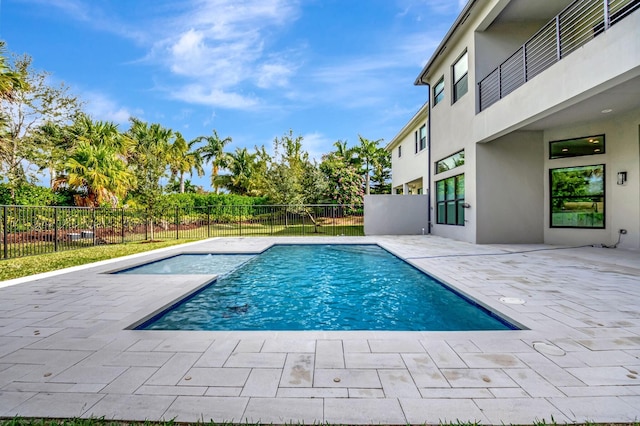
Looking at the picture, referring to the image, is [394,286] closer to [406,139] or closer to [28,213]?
[28,213]

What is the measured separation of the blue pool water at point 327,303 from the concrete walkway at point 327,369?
15.4 inches

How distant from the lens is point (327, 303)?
468 cm

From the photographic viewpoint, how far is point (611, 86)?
513 centimetres

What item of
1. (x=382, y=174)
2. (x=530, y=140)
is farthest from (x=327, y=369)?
(x=382, y=174)

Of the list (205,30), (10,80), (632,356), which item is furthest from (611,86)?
(10,80)

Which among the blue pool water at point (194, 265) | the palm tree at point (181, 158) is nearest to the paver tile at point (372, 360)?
the blue pool water at point (194, 265)

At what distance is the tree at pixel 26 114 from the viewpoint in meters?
13.3

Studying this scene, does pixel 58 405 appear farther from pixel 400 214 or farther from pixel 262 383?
pixel 400 214

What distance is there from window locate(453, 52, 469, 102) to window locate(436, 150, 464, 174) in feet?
6.46

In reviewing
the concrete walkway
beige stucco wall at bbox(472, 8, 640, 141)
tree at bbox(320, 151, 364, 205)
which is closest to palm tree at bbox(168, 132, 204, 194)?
tree at bbox(320, 151, 364, 205)

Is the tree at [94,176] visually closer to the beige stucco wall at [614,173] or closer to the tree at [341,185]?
the tree at [341,185]

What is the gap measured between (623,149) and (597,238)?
2.40 meters

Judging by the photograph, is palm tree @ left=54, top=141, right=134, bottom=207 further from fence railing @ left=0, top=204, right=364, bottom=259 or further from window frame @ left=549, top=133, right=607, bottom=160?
window frame @ left=549, top=133, right=607, bottom=160

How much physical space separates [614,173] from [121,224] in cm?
1621
